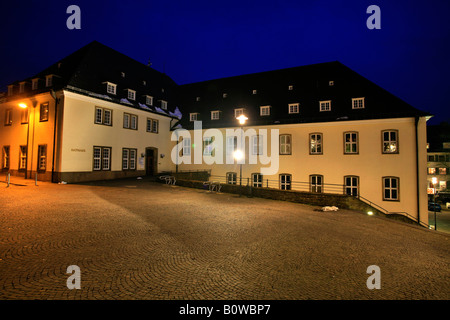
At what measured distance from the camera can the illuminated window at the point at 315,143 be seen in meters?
21.3

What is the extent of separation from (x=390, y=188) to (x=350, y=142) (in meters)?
4.82

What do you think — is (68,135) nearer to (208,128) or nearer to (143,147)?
(143,147)

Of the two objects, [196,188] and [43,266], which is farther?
[196,188]

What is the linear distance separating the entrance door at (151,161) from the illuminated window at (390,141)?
23951mm

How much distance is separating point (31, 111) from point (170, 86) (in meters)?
17.9

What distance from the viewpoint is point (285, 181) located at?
2238 cm

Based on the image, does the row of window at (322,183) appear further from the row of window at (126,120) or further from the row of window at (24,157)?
the row of window at (24,157)

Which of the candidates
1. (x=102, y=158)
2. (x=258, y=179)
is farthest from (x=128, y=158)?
(x=258, y=179)

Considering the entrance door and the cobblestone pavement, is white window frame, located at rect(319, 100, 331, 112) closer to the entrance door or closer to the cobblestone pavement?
the cobblestone pavement

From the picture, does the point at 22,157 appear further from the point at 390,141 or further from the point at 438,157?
the point at 438,157

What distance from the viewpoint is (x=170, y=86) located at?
1396 inches

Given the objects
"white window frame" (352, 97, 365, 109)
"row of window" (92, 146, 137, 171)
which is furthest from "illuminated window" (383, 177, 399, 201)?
"row of window" (92, 146, 137, 171)
